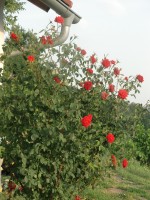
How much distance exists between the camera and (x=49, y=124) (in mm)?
3908

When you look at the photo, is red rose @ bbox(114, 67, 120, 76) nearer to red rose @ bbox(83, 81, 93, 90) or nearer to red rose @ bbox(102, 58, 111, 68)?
red rose @ bbox(102, 58, 111, 68)

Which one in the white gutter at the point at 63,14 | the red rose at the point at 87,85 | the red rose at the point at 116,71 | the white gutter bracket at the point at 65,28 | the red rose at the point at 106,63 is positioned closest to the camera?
the red rose at the point at 87,85

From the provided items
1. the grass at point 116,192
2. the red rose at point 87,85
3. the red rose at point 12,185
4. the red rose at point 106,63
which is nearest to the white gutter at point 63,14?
the red rose at point 106,63

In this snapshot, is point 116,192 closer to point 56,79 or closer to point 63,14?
point 63,14

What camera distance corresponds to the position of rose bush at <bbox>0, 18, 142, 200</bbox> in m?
3.85

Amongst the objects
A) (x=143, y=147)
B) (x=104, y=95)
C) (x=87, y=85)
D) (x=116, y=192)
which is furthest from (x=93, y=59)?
(x=143, y=147)

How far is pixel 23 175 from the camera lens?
4121mm

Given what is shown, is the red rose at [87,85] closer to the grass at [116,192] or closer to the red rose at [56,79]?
the red rose at [56,79]

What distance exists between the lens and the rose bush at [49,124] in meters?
3.85

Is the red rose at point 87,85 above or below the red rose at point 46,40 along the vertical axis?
below

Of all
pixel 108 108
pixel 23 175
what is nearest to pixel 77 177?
pixel 23 175

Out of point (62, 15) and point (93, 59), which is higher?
point (62, 15)

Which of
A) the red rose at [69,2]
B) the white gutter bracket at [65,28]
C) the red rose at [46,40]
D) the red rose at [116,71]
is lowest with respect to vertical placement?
the red rose at [116,71]

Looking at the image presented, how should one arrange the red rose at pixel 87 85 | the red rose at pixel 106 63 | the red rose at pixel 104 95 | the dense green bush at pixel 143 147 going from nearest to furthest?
the red rose at pixel 87 85, the red rose at pixel 104 95, the red rose at pixel 106 63, the dense green bush at pixel 143 147
